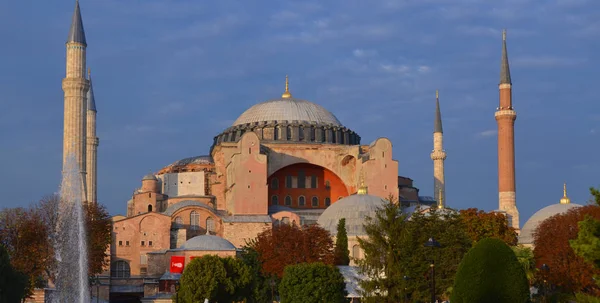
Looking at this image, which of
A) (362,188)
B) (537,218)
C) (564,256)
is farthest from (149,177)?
(564,256)

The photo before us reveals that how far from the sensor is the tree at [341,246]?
143 ft

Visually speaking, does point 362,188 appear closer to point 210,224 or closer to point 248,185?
point 248,185

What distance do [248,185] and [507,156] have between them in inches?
539

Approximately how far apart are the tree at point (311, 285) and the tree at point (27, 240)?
9.09 m

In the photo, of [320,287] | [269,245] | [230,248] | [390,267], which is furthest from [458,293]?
[230,248]

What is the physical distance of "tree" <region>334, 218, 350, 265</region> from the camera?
Result: 143 feet

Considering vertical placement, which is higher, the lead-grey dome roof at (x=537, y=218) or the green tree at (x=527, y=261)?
the lead-grey dome roof at (x=537, y=218)

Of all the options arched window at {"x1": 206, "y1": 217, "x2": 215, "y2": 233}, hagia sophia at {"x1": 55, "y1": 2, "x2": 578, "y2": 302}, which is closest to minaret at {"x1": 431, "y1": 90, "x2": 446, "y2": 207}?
hagia sophia at {"x1": 55, "y1": 2, "x2": 578, "y2": 302}

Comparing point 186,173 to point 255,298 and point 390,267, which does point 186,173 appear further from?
point 390,267

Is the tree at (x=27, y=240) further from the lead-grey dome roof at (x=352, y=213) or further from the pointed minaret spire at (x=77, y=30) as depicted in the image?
the lead-grey dome roof at (x=352, y=213)

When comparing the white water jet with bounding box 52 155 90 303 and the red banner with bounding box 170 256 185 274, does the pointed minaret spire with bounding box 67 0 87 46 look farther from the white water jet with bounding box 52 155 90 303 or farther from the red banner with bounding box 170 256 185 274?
the red banner with bounding box 170 256 185 274

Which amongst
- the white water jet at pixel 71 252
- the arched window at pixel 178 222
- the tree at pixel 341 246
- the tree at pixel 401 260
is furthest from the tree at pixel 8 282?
the arched window at pixel 178 222

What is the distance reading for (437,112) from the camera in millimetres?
63656

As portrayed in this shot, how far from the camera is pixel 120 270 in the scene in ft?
158
